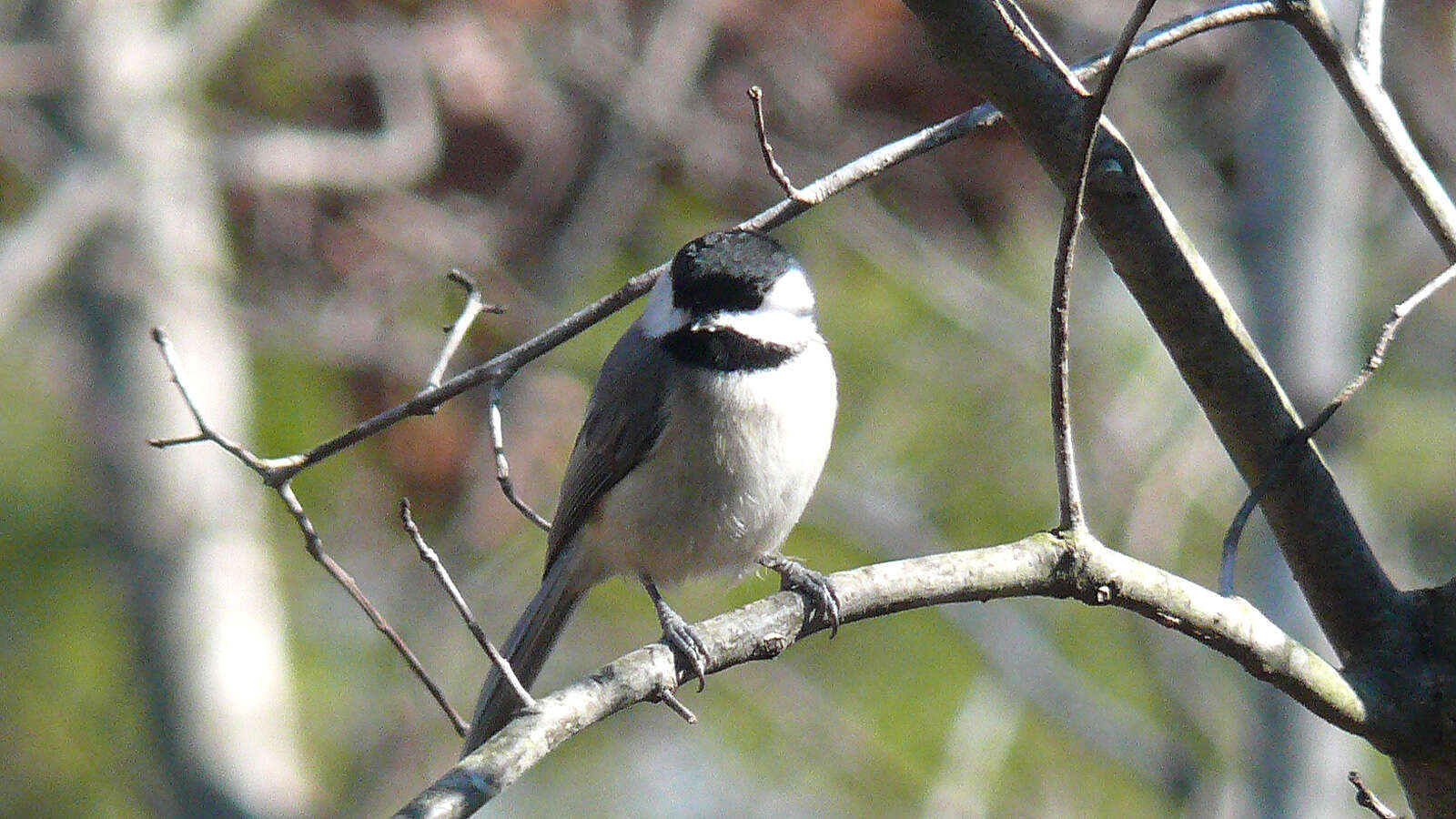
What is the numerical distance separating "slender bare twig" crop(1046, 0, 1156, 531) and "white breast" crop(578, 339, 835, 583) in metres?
1.08

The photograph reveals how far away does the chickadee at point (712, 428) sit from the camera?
128 inches

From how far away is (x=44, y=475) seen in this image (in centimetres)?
733

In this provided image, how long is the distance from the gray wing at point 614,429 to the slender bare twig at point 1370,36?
163cm

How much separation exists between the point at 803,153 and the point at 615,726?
292 centimetres

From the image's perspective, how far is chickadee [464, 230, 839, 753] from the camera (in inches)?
128

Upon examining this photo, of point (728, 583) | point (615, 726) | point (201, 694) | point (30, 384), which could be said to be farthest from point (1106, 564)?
point (30, 384)

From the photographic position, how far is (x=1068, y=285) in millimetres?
2123

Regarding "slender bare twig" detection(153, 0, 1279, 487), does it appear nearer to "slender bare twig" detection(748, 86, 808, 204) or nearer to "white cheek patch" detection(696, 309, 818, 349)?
"slender bare twig" detection(748, 86, 808, 204)

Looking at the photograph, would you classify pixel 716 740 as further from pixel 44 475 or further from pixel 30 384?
pixel 30 384

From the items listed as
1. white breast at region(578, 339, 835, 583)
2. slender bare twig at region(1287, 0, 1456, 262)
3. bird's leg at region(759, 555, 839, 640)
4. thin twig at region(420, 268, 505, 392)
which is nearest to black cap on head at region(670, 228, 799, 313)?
white breast at region(578, 339, 835, 583)

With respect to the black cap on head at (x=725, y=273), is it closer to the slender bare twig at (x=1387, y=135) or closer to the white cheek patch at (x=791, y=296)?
the white cheek patch at (x=791, y=296)

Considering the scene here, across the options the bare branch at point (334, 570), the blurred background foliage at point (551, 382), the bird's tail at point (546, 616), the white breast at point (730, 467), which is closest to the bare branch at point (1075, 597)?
the bare branch at point (334, 570)

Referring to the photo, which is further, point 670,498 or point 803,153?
point 803,153

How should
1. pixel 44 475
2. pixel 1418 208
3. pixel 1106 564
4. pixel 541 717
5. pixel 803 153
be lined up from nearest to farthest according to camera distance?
pixel 541 717, pixel 1106 564, pixel 1418 208, pixel 803 153, pixel 44 475
